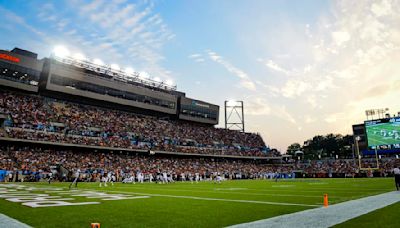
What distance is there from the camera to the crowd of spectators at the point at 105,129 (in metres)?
37.4

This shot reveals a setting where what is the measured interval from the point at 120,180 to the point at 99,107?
1905 centimetres

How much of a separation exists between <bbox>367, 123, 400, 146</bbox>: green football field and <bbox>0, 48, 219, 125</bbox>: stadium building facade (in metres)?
33.0

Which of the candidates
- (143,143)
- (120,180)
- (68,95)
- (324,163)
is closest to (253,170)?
(324,163)

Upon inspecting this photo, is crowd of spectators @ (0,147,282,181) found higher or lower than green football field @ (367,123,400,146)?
lower

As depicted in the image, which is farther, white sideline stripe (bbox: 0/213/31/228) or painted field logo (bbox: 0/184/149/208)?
painted field logo (bbox: 0/184/149/208)

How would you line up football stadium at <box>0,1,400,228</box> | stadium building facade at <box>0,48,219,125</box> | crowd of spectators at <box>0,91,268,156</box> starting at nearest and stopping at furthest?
1. football stadium at <box>0,1,400,228</box>
2. crowd of spectators at <box>0,91,268,156</box>
3. stadium building facade at <box>0,48,219,125</box>

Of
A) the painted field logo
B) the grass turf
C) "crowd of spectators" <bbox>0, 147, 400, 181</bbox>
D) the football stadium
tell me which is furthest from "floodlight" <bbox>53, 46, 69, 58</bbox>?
the grass turf

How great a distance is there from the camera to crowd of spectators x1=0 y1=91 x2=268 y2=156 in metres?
37.4

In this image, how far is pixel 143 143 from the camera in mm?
47312

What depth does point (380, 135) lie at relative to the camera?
43.2 meters

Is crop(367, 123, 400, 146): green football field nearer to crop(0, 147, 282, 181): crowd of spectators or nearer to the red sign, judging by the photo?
crop(0, 147, 282, 181): crowd of spectators

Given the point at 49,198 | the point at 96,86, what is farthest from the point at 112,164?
the point at 49,198

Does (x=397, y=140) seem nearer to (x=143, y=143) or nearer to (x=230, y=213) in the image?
(x=143, y=143)

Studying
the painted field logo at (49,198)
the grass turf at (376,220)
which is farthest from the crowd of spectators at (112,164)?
the grass turf at (376,220)
